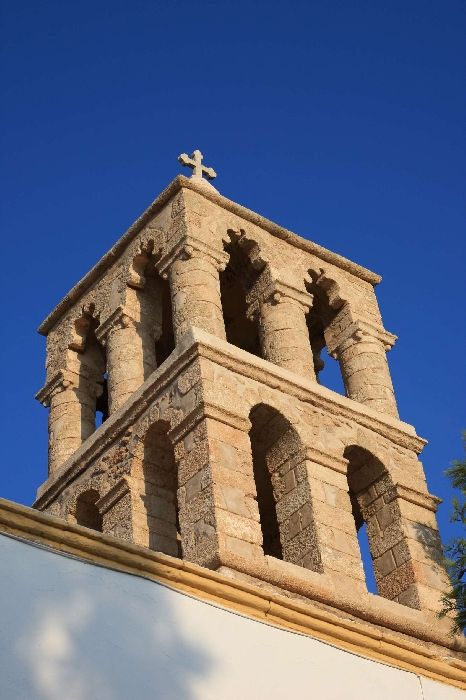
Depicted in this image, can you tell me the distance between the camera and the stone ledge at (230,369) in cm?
1478

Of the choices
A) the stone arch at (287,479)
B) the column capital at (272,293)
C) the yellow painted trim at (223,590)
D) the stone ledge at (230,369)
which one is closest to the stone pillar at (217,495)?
the stone arch at (287,479)

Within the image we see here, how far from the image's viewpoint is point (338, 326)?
58.2ft

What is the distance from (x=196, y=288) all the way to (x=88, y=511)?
2765mm

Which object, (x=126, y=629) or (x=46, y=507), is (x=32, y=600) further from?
(x=46, y=507)

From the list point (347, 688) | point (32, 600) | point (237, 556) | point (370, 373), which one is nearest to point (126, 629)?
point (32, 600)

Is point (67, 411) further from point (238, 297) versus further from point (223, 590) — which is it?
point (223, 590)

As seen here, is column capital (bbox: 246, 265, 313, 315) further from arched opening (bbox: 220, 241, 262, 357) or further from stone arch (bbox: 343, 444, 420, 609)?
stone arch (bbox: 343, 444, 420, 609)

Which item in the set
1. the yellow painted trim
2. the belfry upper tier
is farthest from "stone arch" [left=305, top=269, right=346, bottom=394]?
the yellow painted trim

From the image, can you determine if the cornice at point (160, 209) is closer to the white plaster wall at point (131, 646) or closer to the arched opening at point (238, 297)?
the arched opening at point (238, 297)

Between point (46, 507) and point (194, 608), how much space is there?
336 inches

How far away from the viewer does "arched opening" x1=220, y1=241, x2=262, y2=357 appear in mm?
17484

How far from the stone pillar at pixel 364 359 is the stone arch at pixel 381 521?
3.25 ft

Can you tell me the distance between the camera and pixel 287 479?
1471 cm

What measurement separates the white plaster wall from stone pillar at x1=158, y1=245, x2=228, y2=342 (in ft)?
23.6
